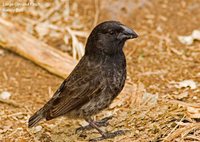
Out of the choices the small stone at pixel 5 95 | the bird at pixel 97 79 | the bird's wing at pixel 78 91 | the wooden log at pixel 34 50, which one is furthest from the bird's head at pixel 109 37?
the small stone at pixel 5 95

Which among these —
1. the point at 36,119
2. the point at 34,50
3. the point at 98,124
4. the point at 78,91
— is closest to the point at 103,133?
the point at 98,124

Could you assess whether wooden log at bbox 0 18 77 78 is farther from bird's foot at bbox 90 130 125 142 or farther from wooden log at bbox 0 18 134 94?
bird's foot at bbox 90 130 125 142

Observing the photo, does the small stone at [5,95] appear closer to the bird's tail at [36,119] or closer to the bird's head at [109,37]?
the bird's tail at [36,119]

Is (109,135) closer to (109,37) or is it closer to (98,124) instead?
(98,124)

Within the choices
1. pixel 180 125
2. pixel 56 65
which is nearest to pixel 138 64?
pixel 56 65

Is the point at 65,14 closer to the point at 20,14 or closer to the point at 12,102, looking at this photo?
the point at 20,14
